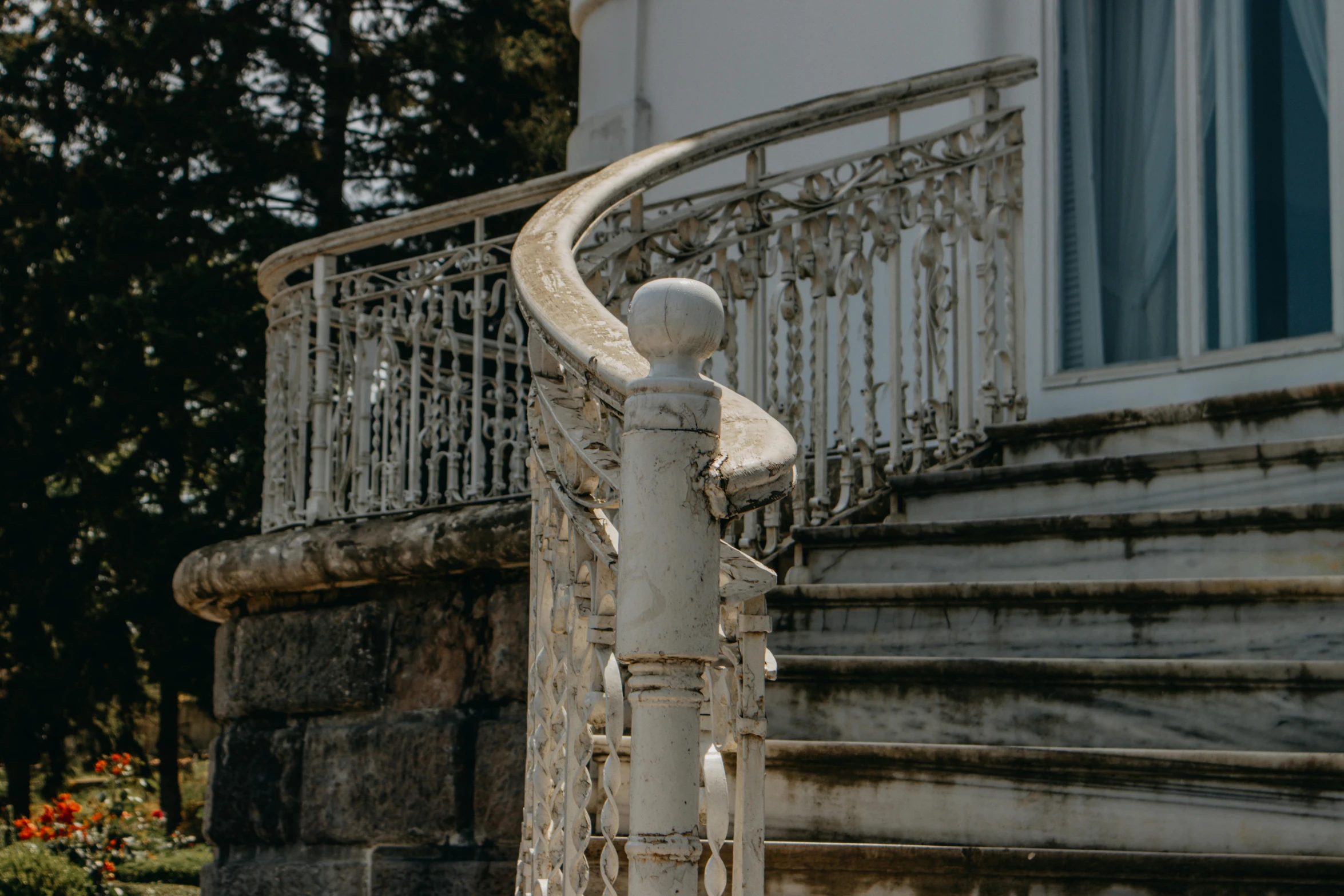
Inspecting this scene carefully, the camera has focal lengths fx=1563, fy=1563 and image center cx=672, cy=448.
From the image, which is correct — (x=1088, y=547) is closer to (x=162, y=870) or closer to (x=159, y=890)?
(x=159, y=890)

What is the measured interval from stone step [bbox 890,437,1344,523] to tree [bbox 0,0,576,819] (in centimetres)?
901

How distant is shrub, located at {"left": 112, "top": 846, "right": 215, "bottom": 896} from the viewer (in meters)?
10.3

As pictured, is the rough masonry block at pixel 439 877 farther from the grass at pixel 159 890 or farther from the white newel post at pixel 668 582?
the grass at pixel 159 890

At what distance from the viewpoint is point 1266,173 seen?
5.27 meters

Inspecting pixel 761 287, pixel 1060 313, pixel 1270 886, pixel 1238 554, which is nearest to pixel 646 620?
pixel 1270 886

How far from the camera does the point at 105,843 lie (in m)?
9.91

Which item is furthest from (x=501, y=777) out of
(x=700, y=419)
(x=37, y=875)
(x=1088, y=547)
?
(x=37, y=875)

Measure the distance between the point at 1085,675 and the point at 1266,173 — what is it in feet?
9.19

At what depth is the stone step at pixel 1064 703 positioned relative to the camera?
301 cm

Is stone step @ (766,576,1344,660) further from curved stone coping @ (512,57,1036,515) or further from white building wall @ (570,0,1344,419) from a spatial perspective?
white building wall @ (570,0,1344,419)

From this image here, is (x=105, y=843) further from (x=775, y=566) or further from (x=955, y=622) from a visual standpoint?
(x=955, y=622)

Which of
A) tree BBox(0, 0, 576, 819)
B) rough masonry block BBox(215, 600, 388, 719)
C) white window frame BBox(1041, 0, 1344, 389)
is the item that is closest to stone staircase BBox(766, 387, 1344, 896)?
white window frame BBox(1041, 0, 1344, 389)

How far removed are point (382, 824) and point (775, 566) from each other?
4.05ft

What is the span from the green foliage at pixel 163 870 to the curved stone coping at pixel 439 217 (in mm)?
6620
